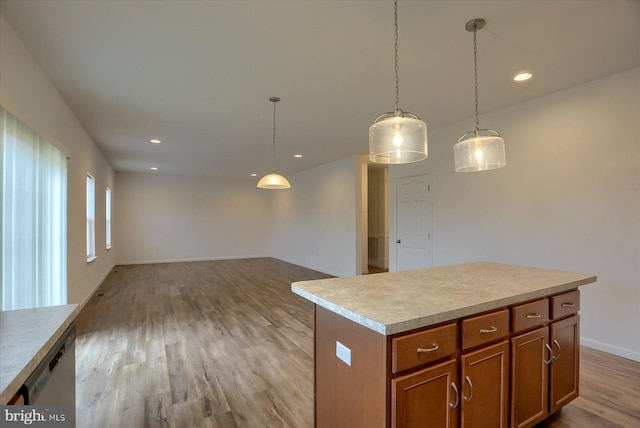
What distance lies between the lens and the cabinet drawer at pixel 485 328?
1456 millimetres

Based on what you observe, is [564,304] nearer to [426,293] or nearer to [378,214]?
[426,293]

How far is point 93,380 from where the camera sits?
2508mm

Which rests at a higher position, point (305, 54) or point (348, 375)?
point (305, 54)

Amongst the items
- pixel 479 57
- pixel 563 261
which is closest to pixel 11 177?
pixel 479 57

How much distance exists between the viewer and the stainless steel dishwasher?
0.99 meters

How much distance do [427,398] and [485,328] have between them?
48 cm

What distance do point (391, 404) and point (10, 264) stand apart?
293 centimetres

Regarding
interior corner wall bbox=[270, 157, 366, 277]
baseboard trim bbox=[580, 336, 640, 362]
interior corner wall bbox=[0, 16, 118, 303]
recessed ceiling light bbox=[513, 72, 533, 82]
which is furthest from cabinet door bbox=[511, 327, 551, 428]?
interior corner wall bbox=[270, 157, 366, 277]

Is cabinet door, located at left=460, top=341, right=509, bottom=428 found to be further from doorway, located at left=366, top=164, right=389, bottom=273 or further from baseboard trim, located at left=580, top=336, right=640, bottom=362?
doorway, located at left=366, top=164, right=389, bottom=273

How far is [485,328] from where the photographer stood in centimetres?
153

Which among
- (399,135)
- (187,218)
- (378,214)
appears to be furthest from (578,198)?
(187,218)

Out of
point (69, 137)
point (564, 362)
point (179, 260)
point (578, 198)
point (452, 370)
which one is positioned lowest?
point (179, 260)

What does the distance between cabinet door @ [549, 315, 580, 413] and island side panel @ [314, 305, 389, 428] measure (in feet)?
4.40

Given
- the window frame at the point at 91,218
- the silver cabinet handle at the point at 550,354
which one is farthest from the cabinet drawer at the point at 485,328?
the window frame at the point at 91,218
